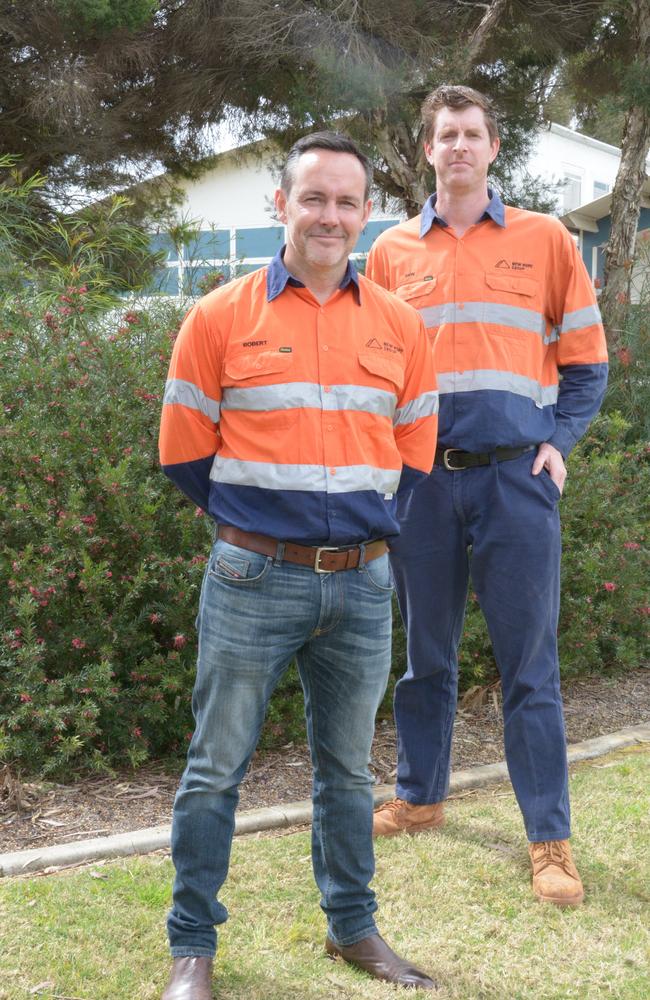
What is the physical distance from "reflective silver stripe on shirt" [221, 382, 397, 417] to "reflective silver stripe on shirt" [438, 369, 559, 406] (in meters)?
0.90

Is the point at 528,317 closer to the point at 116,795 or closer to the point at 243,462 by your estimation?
the point at 243,462

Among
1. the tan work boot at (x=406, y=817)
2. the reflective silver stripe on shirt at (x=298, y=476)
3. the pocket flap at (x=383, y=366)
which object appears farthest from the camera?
the tan work boot at (x=406, y=817)

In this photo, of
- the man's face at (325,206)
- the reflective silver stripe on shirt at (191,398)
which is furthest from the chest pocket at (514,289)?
the reflective silver stripe on shirt at (191,398)

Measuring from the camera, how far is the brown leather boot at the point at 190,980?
2.85m

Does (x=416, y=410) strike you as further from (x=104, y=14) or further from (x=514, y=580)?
(x=104, y=14)

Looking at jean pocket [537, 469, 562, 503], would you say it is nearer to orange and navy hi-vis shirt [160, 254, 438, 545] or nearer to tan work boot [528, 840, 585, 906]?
orange and navy hi-vis shirt [160, 254, 438, 545]

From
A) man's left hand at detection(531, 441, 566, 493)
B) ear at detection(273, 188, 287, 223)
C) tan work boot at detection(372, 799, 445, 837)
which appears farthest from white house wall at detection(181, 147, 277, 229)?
ear at detection(273, 188, 287, 223)

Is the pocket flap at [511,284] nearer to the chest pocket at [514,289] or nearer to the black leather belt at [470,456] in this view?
the chest pocket at [514,289]

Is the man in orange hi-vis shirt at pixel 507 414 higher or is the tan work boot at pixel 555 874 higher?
the man in orange hi-vis shirt at pixel 507 414

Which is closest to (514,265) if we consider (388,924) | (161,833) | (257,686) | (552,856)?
(257,686)

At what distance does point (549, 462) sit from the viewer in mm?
3752

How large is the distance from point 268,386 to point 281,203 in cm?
52

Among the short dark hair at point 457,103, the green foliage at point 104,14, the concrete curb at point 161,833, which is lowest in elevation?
the concrete curb at point 161,833

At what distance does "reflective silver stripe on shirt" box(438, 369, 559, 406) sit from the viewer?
3730 millimetres
